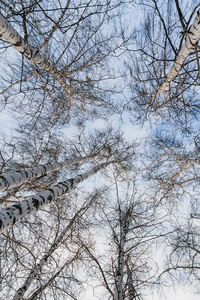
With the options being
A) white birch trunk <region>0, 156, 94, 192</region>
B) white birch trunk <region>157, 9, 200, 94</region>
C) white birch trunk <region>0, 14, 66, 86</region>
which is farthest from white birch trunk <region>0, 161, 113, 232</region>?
white birch trunk <region>157, 9, 200, 94</region>

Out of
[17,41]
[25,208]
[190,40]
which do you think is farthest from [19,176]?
[190,40]

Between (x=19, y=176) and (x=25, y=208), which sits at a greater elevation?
(x=19, y=176)

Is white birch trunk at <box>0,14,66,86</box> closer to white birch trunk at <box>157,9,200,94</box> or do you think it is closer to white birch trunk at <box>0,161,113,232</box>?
white birch trunk at <box>157,9,200,94</box>

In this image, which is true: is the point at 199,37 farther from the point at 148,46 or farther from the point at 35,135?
the point at 35,135

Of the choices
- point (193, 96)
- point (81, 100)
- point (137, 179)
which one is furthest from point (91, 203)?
point (193, 96)

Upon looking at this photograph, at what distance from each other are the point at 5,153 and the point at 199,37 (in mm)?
5642

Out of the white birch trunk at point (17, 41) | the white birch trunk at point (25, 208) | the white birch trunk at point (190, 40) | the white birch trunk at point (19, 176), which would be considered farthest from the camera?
the white birch trunk at point (19, 176)

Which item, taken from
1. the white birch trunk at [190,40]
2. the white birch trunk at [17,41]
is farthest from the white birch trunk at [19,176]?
the white birch trunk at [190,40]

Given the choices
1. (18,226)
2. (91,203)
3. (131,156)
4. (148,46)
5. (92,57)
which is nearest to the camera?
(148,46)

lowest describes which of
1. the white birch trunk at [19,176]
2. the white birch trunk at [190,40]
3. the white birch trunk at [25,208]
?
the white birch trunk at [25,208]

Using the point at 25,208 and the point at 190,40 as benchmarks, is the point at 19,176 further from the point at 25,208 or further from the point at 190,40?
the point at 190,40

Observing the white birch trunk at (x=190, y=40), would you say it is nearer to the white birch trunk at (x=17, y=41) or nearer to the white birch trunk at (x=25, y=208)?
the white birch trunk at (x=17, y=41)

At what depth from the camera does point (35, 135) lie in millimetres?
5426

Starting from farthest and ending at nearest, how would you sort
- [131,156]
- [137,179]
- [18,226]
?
[131,156] < [137,179] < [18,226]
